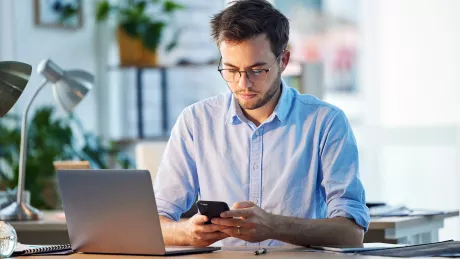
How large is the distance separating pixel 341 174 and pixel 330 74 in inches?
164

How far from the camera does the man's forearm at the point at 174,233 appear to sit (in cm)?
283

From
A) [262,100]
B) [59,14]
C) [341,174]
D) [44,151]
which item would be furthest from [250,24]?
[59,14]

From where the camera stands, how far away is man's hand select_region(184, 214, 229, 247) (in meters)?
2.65

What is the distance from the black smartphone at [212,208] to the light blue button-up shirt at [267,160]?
0.44 meters

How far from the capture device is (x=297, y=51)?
7.09 meters

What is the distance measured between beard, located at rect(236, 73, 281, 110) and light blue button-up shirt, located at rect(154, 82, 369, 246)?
0.05 meters

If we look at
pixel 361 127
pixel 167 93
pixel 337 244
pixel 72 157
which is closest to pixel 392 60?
pixel 361 127

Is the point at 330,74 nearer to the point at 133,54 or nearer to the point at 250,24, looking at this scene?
the point at 133,54

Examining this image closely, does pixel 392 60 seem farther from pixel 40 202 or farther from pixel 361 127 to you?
pixel 40 202

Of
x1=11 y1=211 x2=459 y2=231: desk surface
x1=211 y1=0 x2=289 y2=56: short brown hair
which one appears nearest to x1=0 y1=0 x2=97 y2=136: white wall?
x1=11 y1=211 x2=459 y2=231: desk surface

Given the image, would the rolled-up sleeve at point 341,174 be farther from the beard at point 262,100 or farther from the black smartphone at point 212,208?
the black smartphone at point 212,208

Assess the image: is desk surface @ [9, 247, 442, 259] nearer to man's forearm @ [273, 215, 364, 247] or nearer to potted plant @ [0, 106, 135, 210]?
man's forearm @ [273, 215, 364, 247]

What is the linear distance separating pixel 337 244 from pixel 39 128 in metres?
3.41

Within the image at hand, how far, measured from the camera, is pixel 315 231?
2.79 metres
